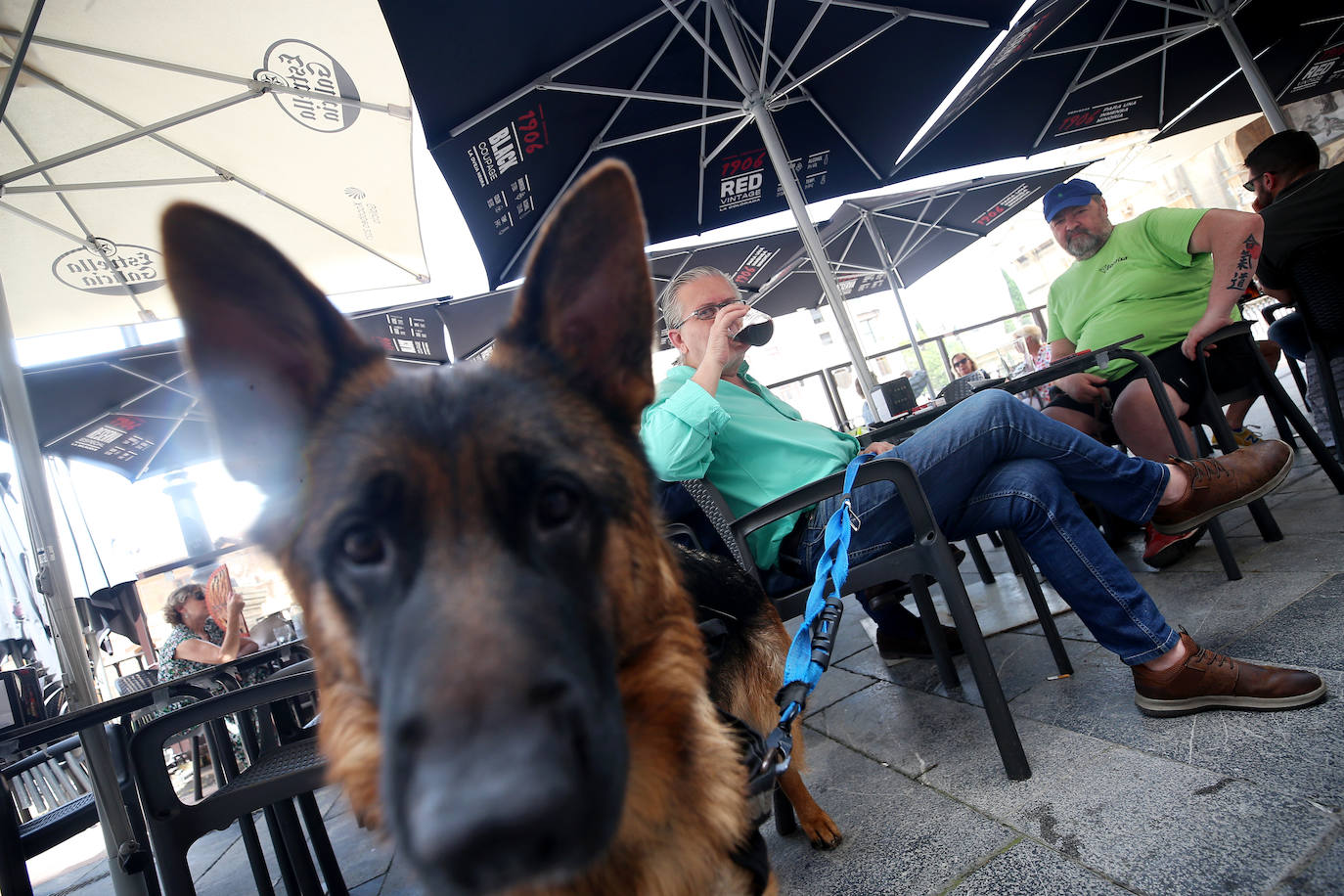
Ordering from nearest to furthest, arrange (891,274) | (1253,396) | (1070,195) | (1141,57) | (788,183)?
(1253,396) → (1070,195) → (788,183) → (1141,57) → (891,274)

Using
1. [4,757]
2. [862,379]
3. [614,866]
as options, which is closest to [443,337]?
[862,379]

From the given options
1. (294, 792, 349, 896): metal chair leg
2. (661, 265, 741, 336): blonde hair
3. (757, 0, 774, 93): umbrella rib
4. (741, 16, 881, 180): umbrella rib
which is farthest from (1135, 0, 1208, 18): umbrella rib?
(294, 792, 349, 896): metal chair leg

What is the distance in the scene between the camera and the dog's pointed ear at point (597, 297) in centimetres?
123

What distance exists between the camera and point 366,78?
4340mm

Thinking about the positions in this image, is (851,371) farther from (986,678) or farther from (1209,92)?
(986,678)

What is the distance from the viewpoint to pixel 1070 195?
374 centimetres

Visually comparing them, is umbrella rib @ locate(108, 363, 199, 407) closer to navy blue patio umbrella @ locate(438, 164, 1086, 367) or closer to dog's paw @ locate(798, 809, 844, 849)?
navy blue patio umbrella @ locate(438, 164, 1086, 367)

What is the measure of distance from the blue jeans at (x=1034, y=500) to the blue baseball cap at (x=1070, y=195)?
2.34 meters

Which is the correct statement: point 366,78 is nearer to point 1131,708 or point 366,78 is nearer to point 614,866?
point 614,866

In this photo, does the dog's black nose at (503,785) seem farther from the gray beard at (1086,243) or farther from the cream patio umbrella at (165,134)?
the gray beard at (1086,243)

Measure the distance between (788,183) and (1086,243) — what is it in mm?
2401

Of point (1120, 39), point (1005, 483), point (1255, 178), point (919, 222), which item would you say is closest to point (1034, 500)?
point (1005, 483)

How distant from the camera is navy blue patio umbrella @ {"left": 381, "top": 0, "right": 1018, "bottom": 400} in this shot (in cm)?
393

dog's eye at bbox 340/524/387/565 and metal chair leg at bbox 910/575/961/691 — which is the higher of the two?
dog's eye at bbox 340/524/387/565
